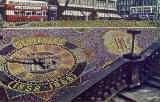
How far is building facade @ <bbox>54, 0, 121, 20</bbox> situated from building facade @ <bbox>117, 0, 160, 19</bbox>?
349 inches

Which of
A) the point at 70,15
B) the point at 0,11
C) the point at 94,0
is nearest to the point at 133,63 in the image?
the point at 0,11

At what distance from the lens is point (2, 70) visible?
64.1 ft

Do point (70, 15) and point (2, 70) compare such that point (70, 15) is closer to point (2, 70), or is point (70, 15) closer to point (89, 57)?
point (89, 57)

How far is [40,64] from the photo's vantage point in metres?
21.0

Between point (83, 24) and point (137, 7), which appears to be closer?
point (83, 24)

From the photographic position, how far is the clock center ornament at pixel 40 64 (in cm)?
1803

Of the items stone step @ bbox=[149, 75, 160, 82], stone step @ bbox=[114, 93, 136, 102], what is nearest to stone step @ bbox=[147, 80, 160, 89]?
stone step @ bbox=[149, 75, 160, 82]

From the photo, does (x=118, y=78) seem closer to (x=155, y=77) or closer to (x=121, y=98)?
(x=121, y=98)

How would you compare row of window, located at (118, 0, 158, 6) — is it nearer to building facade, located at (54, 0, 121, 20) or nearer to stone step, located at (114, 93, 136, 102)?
building facade, located at (54, 0, 121, 20)

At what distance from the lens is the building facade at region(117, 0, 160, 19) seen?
67.8 meters

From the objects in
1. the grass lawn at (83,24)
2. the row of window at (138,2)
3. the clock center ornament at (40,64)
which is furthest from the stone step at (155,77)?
the row of window at (138,2)

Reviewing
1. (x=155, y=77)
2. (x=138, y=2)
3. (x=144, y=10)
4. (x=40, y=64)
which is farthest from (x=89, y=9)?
(x=155, y=77)

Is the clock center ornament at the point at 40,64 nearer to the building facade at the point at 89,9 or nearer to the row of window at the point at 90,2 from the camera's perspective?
the building facade at the point at 89,9

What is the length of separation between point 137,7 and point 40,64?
5985 cm
